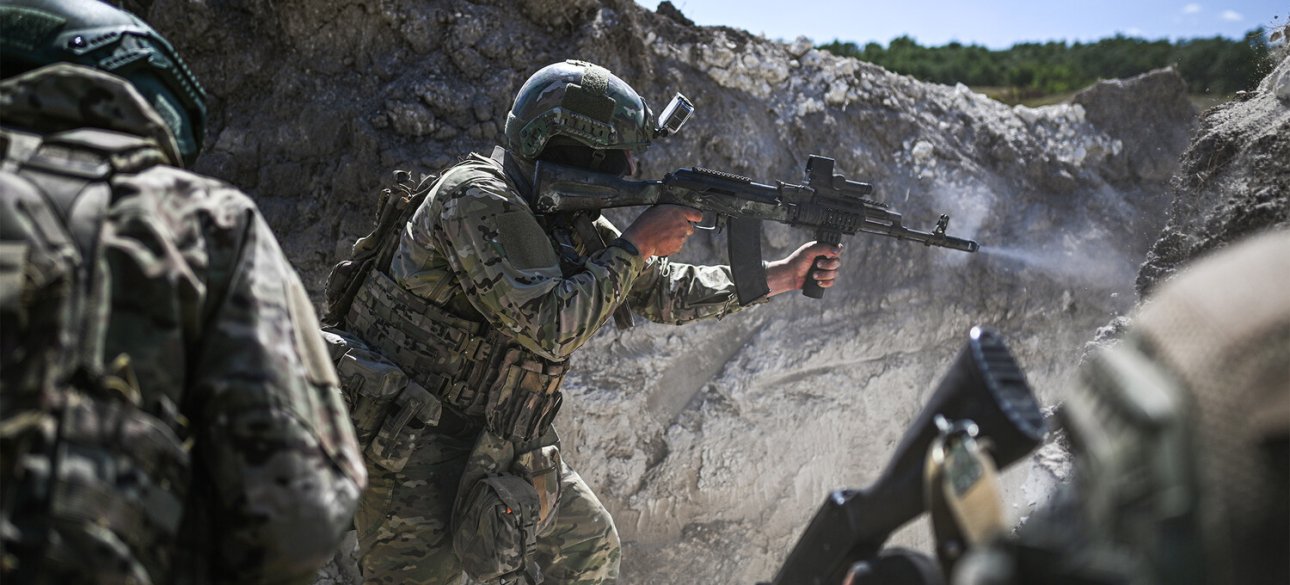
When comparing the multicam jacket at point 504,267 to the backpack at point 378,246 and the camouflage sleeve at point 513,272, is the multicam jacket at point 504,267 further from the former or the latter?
the backpack at point 378,246

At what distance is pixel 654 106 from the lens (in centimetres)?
638

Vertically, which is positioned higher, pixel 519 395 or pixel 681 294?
pixel 681 294

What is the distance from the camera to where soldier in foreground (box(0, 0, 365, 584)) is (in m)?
1.70

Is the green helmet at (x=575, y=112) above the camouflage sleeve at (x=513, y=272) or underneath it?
above

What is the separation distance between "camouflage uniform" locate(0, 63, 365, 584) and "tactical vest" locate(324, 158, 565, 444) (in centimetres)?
163

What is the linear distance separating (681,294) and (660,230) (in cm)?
48

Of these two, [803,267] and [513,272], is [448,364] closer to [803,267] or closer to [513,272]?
[513,272]

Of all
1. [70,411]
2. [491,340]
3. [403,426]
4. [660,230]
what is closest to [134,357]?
[70,411]

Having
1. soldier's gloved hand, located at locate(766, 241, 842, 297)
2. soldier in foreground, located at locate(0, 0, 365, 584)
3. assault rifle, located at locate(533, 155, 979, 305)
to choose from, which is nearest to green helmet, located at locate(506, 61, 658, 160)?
assault rifle, located at locate(533, 155, 979, 305)

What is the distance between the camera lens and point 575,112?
3.86 metres

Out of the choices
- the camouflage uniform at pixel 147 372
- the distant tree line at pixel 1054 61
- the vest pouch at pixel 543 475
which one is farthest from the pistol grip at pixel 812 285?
the distant tree line at pixel 1054 61

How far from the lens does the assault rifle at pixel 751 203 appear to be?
3955mm

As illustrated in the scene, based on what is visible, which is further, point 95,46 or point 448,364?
point 448,364

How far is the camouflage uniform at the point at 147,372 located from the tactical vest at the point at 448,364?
1626 mm
